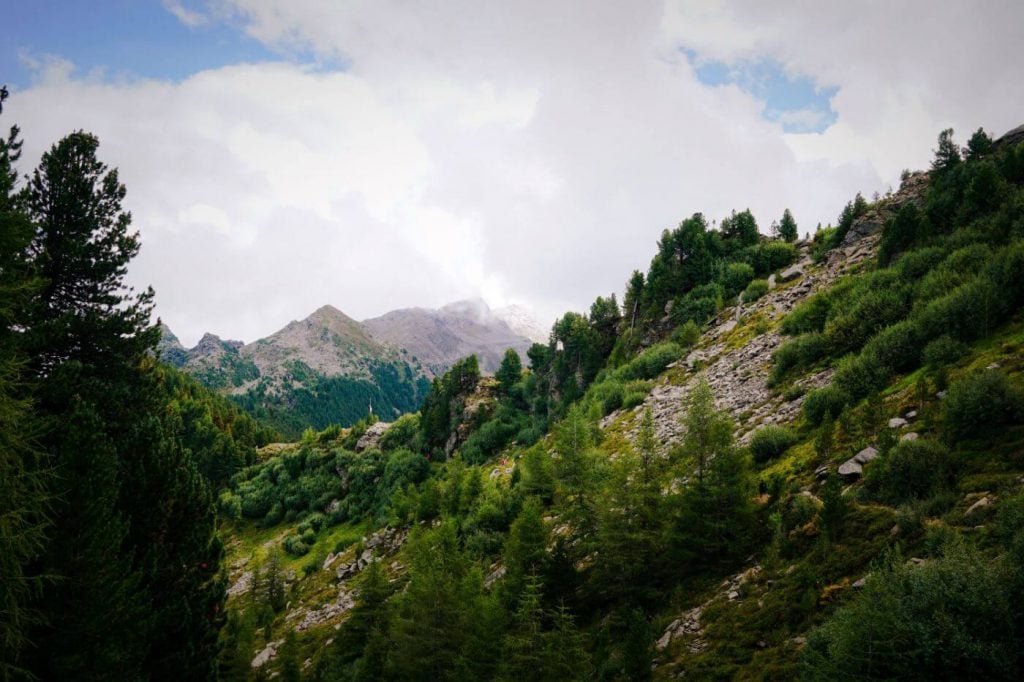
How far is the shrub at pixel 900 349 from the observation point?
2280 cm

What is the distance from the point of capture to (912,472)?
14.5 metres

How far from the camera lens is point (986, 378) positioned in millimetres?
14828

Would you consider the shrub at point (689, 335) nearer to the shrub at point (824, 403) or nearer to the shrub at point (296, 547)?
the shrub at point (824, 403)

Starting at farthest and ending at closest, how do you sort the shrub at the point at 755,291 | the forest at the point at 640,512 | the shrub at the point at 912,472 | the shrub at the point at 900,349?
1. the shrub at the point at 755,291
2. the shrub at the point at 900,349
3. the shrub at the point at 912,472
4. the forest at the point at 640,512

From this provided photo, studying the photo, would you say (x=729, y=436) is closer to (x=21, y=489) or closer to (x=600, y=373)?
(x=21, y=489)

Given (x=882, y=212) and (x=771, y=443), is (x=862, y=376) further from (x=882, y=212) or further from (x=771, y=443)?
(x=882, y=212)

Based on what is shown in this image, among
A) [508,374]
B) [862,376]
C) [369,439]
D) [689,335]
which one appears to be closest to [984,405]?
[862,376]

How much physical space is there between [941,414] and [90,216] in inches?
1364

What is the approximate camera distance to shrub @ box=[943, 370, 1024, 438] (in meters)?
14.4

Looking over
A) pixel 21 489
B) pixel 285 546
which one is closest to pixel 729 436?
pixel 21 489

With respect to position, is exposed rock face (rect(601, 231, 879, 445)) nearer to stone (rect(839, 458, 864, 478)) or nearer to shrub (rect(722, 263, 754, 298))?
shrub (rect(722, 263, 754, 298))

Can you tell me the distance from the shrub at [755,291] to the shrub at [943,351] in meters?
33.4

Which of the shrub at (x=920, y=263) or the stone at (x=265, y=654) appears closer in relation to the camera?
the shrub at (x=920, y=263)

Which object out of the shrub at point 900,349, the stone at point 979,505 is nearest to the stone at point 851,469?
the stone at point 979,505
